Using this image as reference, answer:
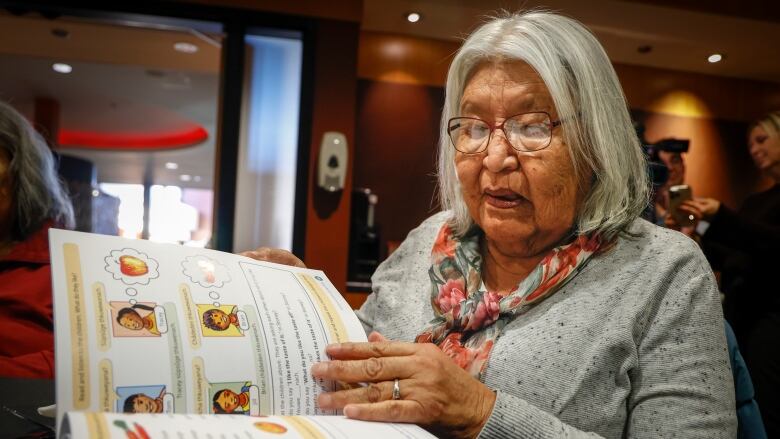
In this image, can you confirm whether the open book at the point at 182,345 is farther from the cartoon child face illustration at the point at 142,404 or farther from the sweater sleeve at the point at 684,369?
the sweater sleeve at the point at 684,369

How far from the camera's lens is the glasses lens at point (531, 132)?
0.96 metres

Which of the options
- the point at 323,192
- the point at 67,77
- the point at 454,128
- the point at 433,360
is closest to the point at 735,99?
the point at 323,192

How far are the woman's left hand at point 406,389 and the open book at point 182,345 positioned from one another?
19 millimetres

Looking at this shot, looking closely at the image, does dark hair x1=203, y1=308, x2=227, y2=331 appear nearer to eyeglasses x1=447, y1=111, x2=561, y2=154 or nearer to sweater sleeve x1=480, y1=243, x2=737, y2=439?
sweater sleeve x1=480, y1=243, x2=737, y2=439

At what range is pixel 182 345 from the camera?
629 mm

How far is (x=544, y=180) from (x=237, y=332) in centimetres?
52

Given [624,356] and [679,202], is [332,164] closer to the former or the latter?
[679,202]

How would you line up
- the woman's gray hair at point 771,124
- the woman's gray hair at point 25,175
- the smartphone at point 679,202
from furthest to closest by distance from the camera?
the woman's gray hair at point 771,124, the smartphone at point 679,202, the woman's gray hair at point 25,175

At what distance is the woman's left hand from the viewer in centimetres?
69

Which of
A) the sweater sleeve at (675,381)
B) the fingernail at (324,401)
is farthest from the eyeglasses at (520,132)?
the fingernail at (324,401)

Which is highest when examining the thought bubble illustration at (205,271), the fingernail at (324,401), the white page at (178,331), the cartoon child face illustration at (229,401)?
the thought bubble illustration at (205,271)

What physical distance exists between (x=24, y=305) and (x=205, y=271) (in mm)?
936

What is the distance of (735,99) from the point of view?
5781 mm

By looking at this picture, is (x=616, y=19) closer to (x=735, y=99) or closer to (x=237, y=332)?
(x=735, y=99)
